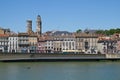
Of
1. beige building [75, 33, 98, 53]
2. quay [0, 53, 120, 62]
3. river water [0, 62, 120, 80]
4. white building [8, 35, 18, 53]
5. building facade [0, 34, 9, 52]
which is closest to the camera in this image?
→ river water [0, 62, 120, 80]

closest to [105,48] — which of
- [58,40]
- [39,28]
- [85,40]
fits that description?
[85,40]

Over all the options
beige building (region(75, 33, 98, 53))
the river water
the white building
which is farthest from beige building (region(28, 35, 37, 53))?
Result: the river water

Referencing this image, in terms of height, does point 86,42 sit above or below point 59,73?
above

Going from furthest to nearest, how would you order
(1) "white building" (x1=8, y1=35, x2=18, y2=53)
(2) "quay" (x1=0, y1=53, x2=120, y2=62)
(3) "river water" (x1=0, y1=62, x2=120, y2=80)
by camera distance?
(1) "white building" (x1=8, y1=35, x2=18, y2=53)
(2) "quay" (x1=0, y1=53, x2=120, y2=62)
(3) "river water" (x1=0, y1=62, x2=120, y2=80)

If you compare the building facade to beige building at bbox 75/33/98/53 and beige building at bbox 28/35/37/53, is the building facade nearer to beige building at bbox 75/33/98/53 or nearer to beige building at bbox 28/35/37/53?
beige building at bbox 28/35/37/53

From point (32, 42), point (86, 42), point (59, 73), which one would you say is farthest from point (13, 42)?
point (59, 73)

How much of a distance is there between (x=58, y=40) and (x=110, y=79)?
8156cm

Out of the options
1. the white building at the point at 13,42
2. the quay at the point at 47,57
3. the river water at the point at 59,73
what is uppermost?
the white building at the point at 13,42

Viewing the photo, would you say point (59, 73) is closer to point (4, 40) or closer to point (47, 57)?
point (47, 57)

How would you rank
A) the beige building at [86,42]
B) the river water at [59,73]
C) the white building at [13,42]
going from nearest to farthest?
the river water at [59,73] → the white building at [13,42] → the beige building at [86,42]

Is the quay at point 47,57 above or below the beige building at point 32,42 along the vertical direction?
below

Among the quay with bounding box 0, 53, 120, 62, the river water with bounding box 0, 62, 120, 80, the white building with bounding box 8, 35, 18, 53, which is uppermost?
the white building with bounding box 8, 35, 18, 53

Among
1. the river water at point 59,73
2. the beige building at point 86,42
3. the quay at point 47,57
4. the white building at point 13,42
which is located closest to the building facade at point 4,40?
the white building at point 13,42

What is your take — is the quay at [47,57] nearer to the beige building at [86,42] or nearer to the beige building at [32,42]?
the beige building at [86,42]
